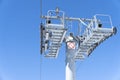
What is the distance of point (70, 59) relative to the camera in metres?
18.4

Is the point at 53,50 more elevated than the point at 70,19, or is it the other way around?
the point at 70,19

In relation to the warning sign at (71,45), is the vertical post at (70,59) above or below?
below

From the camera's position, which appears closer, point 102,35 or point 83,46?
point 102,35

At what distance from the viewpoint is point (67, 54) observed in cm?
1848

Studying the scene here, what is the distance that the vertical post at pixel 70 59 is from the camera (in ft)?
59.4

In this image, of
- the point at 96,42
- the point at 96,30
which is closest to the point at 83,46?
the point at 96,42

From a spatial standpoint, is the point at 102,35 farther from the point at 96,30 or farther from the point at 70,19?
the point at 70,19

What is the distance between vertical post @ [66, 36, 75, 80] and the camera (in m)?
18.1

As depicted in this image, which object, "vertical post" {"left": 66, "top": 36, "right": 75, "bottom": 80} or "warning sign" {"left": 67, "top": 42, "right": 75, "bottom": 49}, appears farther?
"warning sign" {"left": 67, "top": 42, "right": 75, "bottom": 49}

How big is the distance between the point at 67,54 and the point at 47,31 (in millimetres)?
3046

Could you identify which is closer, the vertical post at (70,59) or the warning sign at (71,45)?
the vertical post at (70,59)

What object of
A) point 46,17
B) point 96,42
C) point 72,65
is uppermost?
point 46,17

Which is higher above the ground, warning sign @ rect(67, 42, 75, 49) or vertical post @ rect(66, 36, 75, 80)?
warning sign @ rect(67, 42, 75, 49)

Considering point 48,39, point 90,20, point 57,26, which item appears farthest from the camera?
point 90,20
